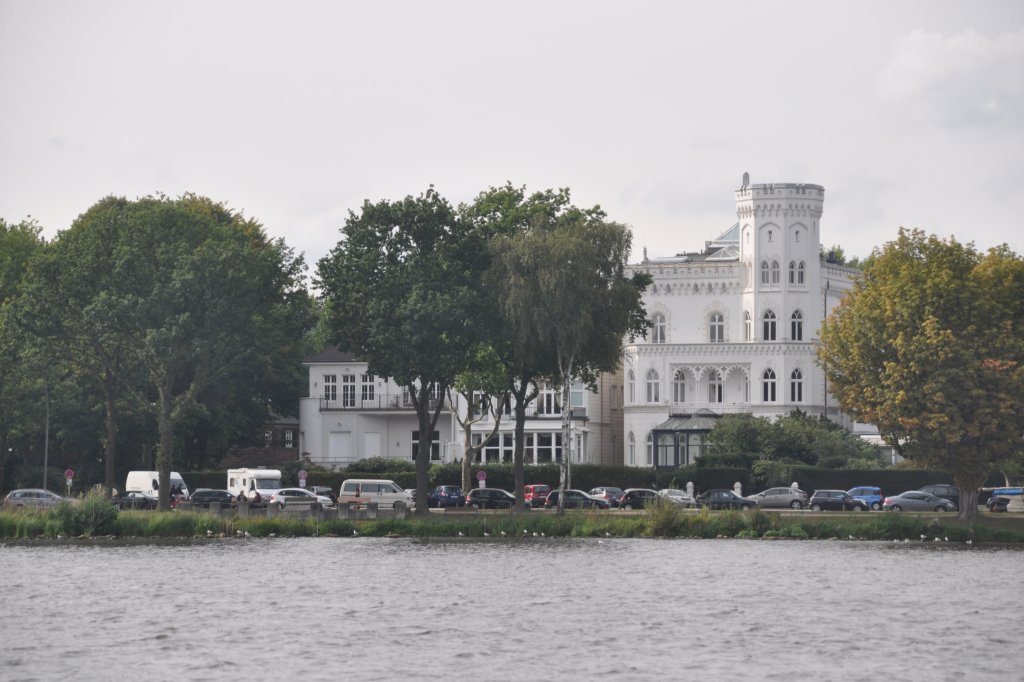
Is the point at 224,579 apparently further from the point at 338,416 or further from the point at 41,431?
the point at 338,416

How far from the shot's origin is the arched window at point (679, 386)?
11525 centimetres

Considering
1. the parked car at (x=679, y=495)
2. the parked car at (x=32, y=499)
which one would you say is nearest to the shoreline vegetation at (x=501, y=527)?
the parked car at (x=32, y=499)

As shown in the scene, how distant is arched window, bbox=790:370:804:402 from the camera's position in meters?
112

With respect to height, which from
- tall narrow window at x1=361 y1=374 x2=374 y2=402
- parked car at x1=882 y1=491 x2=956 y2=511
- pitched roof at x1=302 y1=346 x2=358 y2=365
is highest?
pitched roof at x1=302 y1=346 x2=358 y2=365

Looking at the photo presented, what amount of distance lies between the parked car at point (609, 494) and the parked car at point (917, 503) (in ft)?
45.4

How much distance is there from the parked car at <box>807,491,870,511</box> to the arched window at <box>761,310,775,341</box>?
27109 millimetres

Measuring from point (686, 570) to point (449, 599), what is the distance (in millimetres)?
10782

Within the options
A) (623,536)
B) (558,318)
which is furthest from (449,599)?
(558,318)

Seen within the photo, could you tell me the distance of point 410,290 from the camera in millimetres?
77000

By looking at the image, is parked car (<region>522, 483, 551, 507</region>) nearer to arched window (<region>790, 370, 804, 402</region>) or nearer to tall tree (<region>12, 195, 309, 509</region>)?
tall tree (<region>12, 195, 309, 509</region>)

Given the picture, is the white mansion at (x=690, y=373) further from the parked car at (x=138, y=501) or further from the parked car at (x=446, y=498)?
the parked car at (x=138, y=501)

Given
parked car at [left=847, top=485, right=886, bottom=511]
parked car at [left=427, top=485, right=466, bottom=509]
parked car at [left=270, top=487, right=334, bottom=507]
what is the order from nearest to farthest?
parked car at [left=270, top=487, right=334, bottom=507] < parked car at [left=847, top=485, right=886, bottom=511] < parked car at [left=427, top=485, right=466, bottom=509]

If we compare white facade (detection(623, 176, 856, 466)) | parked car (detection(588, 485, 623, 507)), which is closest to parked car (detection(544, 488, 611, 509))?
parked car (detection(588, 485, 623, 507))

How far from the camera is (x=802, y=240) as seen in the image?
373 ft
